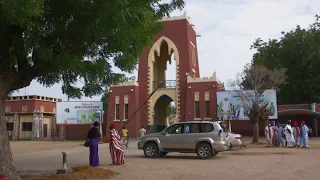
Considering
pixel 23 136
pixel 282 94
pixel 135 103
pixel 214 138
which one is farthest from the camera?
pixel 23 136

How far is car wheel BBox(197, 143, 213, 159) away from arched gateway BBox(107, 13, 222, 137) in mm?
25177

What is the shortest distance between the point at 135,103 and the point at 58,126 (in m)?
15.0

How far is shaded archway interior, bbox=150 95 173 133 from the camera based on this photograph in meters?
43.4

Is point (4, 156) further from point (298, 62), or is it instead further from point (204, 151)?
point (298, 62)

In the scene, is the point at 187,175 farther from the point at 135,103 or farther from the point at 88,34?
the point at 135,103

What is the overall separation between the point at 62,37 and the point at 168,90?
112ft

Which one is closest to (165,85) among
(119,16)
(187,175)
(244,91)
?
(244,91)

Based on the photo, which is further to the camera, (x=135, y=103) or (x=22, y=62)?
(x=135, y=103)

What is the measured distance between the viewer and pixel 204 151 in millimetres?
15992

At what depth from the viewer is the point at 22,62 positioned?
31.2 ft

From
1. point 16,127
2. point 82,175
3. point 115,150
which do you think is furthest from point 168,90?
point 82,175

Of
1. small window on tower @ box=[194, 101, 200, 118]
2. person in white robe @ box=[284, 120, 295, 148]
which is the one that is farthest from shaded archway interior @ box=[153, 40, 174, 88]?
person in white robe @ box=[284, 120, 295, 148]

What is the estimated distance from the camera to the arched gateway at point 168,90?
137ft

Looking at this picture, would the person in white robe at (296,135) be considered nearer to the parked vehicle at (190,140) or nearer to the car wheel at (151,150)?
the parked vehicle at (190,140)
